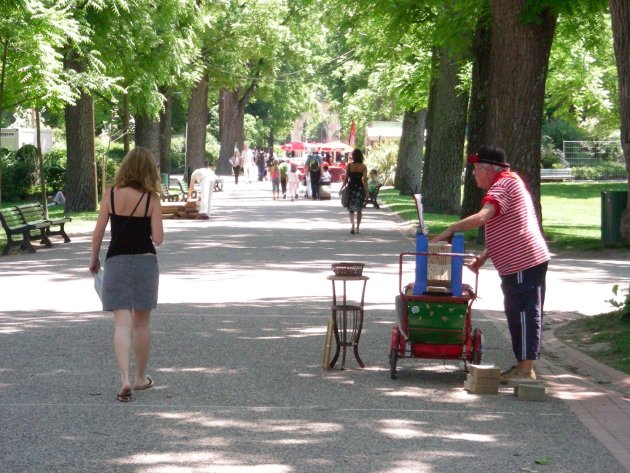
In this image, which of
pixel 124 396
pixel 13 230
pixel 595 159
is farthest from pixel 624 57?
pixel 595 159

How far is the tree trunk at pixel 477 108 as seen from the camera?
78.7 ft

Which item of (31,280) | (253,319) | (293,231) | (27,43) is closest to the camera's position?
(253,319)

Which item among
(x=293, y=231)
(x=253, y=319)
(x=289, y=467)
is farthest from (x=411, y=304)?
(x=293, y=231)

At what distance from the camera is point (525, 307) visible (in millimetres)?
9188

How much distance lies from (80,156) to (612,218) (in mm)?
15080

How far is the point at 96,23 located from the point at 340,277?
66.5ft

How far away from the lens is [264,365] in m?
10.2

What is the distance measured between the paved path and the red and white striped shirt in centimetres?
98

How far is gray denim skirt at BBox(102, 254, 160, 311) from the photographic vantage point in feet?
28.9

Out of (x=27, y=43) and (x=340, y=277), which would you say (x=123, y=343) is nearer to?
(x=340, y=277)

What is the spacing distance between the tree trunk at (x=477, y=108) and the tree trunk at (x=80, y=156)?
36.9 ft

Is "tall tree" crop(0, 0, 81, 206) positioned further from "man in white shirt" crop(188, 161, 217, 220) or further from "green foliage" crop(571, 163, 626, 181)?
"green foliage" crop(571, 163, 626, 181)

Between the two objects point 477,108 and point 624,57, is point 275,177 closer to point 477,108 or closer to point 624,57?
point 477,108

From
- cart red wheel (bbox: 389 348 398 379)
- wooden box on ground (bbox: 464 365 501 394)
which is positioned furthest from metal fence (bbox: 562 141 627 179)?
wooden box on ground (bbox: 464 365 501 394)
